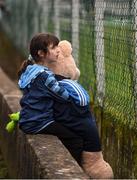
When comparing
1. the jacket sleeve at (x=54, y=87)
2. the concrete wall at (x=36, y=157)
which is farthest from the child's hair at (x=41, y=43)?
the concrete wall at (x=36, y=157)

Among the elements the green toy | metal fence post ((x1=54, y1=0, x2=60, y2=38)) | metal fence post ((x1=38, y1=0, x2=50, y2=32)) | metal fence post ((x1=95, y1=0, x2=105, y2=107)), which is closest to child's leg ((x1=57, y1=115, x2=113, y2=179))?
the green toy

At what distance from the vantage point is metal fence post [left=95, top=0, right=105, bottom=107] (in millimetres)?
6609

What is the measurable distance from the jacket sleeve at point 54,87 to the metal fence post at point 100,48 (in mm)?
1385

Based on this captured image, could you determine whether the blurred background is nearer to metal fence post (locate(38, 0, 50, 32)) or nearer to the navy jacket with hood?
the navy jacket with hood

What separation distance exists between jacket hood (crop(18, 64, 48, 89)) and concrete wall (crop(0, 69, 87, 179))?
42 cm

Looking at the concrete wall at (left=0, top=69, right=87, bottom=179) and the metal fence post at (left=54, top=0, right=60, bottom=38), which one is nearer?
the concrete wall at (left=0, top=69, right=87, bottom=179)

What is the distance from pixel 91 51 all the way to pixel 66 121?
195 cm

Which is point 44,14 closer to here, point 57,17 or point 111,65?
point 57,17

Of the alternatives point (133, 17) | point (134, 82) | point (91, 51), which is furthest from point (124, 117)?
point (91, 51)

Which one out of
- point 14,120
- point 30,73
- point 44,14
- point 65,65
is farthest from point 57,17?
point 30,73

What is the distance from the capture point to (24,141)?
5.42 meters

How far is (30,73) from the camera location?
532cm

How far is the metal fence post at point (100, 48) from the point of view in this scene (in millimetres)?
6609

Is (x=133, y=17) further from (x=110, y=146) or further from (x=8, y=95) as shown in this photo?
(x=8, y=95)
